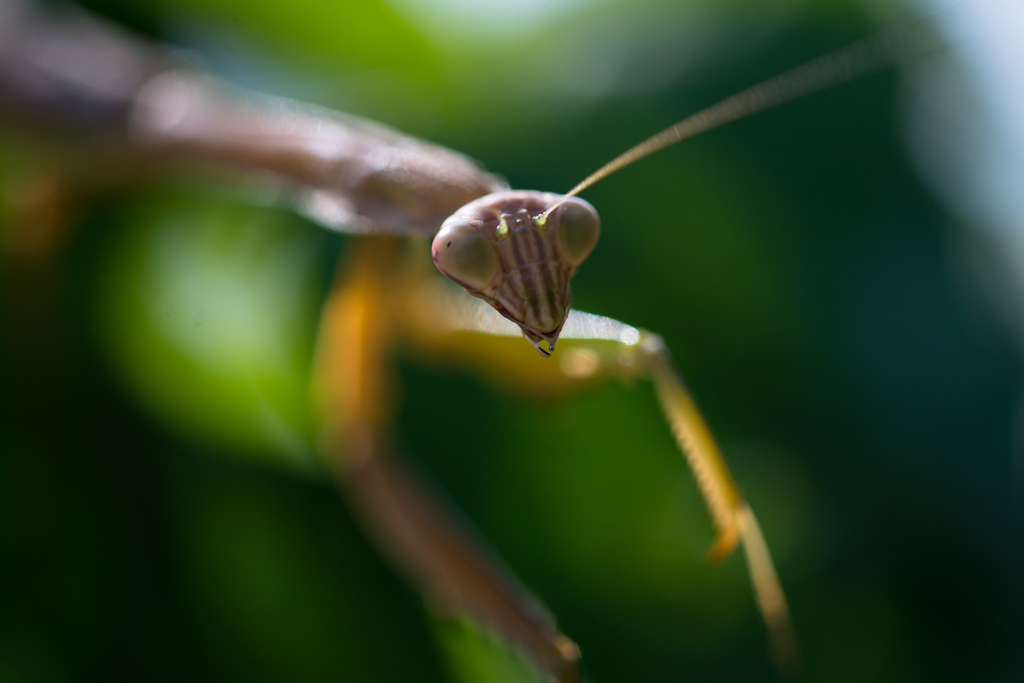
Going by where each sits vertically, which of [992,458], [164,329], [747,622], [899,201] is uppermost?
[899,201]

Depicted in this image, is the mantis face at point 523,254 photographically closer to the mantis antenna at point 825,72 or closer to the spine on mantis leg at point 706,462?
the spine on mantis leg at point 706,462

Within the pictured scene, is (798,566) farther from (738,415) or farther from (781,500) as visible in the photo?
(738,415)

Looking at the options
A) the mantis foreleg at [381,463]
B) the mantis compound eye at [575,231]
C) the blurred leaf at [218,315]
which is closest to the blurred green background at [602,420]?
the blurred leaf at [218,315]

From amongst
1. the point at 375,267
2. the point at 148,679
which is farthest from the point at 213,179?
the point at 148,679

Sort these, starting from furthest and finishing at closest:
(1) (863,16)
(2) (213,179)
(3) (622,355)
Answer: (1) (863,16), (2) (213,179), (3) (622,355)

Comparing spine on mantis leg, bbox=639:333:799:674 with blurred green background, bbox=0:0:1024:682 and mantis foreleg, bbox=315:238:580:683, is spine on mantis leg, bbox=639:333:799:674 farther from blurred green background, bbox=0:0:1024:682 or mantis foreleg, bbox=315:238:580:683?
mantis foreleg, bbox=315:238:580:683

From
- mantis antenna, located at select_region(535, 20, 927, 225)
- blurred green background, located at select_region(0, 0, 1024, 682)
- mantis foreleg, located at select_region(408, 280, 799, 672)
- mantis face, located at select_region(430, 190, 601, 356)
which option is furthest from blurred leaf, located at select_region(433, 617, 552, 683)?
mantis antenna, located at select_region(535, 20, 927, 225)

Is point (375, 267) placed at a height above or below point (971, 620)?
above

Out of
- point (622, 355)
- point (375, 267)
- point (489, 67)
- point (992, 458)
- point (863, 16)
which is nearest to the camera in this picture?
point (622, 355)
